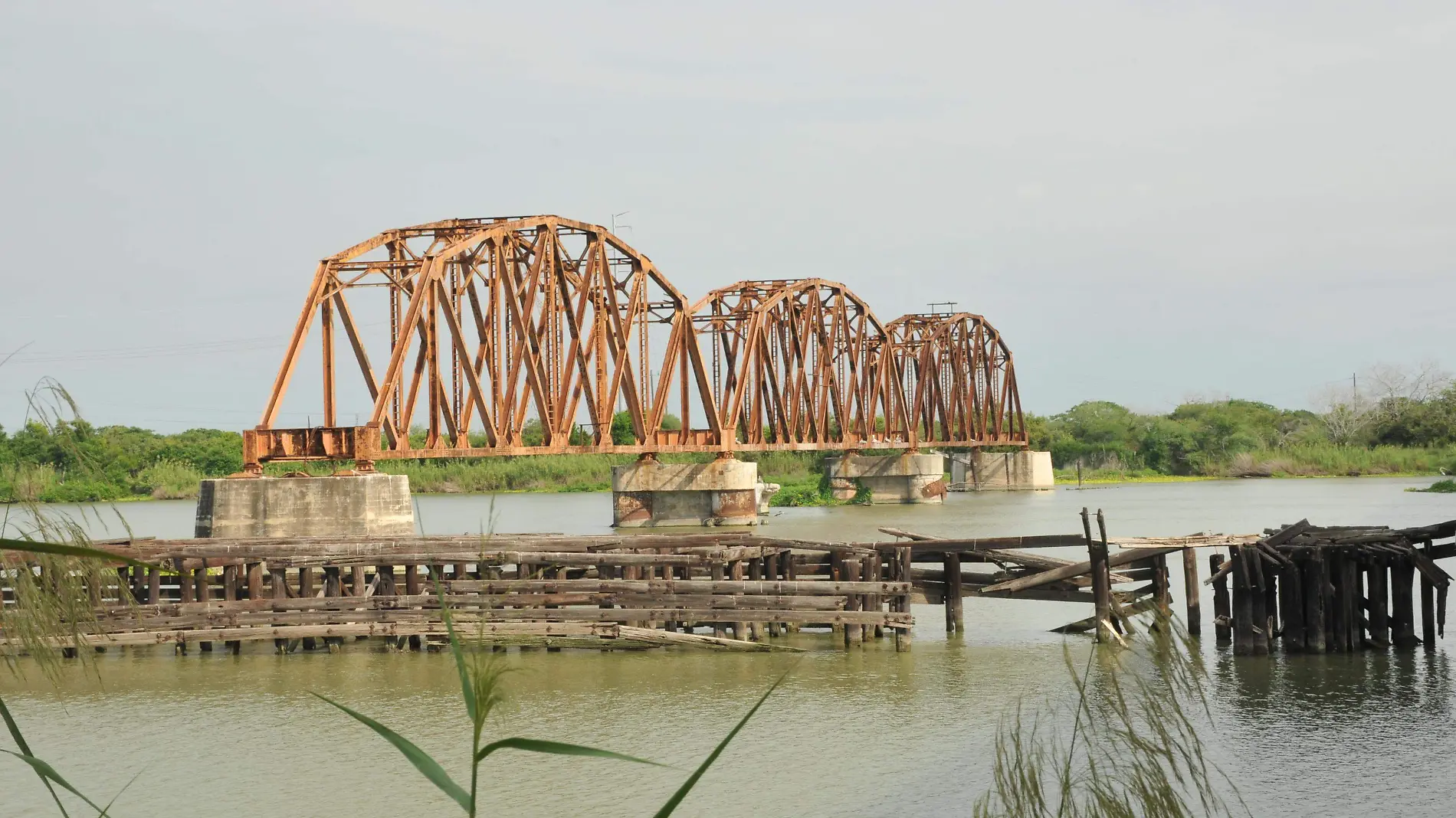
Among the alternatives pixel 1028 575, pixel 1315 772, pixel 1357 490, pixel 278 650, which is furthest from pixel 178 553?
pixel 1357 490

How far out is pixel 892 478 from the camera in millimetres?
89688

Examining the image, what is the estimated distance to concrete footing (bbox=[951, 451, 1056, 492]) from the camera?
115000 millimetres

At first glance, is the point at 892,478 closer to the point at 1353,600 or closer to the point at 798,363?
the point at 798,363

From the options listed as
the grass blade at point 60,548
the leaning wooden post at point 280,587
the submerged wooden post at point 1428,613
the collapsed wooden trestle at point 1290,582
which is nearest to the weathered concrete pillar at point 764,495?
the leaning wooden post at point 280,587

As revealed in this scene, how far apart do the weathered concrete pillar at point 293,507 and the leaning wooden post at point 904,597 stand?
13.2m

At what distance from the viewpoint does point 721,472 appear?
205 ft

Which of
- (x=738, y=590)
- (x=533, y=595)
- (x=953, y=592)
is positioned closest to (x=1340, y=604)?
(x=953, y=592)

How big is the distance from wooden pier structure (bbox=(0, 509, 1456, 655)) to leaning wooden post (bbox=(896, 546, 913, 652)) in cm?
4

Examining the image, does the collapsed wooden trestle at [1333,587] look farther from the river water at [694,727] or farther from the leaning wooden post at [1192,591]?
the river water at [694,727]

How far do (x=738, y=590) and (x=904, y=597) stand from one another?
9.15ft

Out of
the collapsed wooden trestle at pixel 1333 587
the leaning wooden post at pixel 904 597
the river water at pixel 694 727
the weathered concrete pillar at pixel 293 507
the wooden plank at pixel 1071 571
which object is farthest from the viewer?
the weathered concrete pillar at pixel 293 507

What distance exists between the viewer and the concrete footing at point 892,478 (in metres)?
89.2

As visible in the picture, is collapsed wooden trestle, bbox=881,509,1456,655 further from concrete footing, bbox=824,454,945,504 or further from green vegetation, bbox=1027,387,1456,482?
green vegetation, bbox=1027,387,1456,482

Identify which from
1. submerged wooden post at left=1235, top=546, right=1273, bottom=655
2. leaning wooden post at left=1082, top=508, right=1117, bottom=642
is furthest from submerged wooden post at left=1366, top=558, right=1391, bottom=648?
leaning wooden post at left=1082, top=508, right=1117, bottom=642
